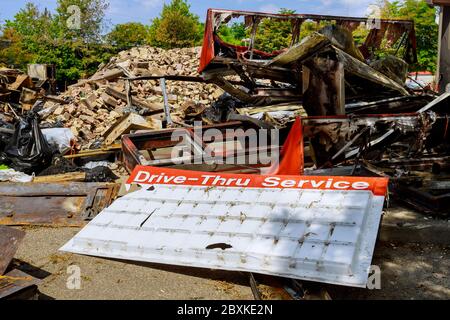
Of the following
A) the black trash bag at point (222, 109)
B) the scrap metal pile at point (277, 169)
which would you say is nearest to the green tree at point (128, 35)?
the black trash bag at point (222, 109)

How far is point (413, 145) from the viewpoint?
509cm

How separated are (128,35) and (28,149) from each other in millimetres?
25143

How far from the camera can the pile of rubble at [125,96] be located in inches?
448

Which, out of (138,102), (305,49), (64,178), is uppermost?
(305,49)

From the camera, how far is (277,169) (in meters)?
→ 5.25

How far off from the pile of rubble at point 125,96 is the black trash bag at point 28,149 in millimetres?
2198

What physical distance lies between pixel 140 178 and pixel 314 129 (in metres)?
1.97

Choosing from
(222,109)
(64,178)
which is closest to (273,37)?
(222,109)

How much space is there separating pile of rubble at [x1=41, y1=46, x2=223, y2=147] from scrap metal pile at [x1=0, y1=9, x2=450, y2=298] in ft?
5.62

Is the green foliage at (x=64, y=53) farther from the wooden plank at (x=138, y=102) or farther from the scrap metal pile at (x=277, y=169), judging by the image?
the scrap metal pile at (x=277, y=169)

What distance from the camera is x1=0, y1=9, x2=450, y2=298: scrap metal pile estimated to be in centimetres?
359

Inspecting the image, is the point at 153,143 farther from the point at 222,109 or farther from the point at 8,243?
the point at 222,109
